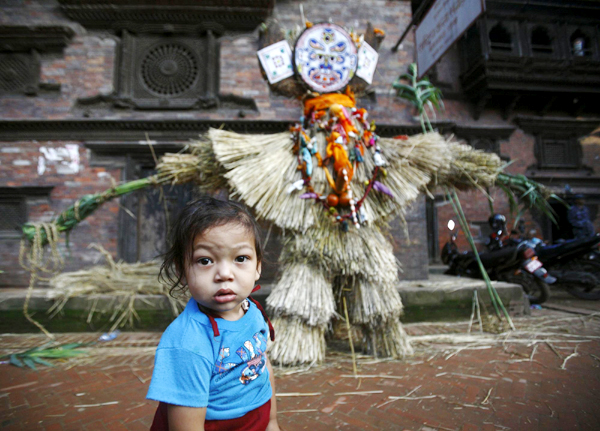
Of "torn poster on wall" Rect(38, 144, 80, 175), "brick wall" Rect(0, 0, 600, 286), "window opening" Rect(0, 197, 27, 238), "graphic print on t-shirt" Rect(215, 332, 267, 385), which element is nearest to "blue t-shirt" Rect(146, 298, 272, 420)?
"graphic print on t-shirt" Rect(215, 332, 267, 385)

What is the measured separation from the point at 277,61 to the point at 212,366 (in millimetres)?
2514

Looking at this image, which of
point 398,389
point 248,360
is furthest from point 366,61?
point 248,360

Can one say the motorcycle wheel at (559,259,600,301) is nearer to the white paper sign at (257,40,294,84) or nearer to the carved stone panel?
the white paper sign at (257,40,294,84)

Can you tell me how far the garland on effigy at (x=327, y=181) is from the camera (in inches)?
99.3

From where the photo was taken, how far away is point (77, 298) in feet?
11.8

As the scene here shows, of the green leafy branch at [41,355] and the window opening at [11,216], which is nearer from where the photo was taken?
the green leafy branch at [41,355]

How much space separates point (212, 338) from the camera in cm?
105

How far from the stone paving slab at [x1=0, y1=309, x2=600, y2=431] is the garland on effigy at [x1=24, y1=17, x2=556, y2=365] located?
1.13 ft

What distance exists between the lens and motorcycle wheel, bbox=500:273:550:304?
184 inches

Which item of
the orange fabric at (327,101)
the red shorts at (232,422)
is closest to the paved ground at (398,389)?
the red shorts at (232,422)

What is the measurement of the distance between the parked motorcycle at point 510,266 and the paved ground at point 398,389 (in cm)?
111

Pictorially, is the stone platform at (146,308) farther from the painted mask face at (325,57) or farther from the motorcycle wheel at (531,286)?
the painted mask face at (325,57)

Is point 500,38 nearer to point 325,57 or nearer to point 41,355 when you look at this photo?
point 325,57

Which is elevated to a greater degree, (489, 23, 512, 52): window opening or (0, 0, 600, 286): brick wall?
(489, 23, 512, 52): window opening
